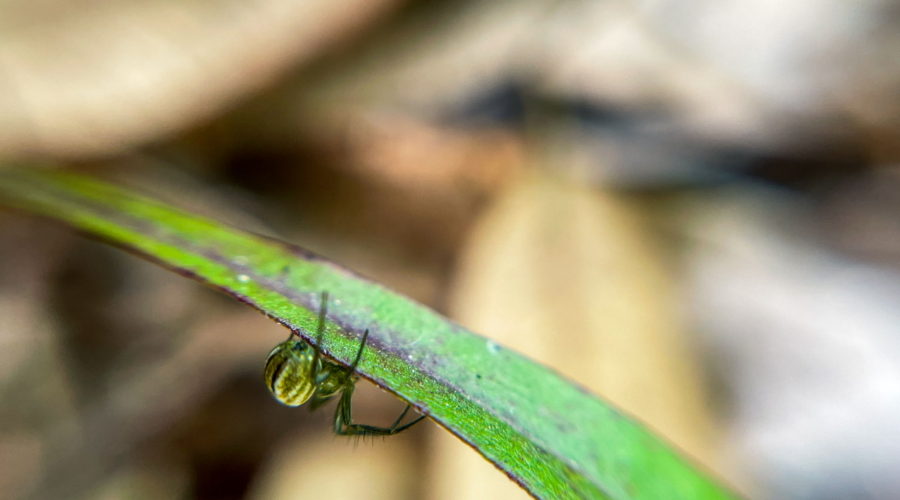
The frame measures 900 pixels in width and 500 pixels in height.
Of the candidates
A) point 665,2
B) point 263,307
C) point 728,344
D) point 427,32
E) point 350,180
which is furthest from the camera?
point 665,2

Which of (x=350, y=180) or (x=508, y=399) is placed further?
(x=350, y=180)

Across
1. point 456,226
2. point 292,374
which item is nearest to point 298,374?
point 292,374

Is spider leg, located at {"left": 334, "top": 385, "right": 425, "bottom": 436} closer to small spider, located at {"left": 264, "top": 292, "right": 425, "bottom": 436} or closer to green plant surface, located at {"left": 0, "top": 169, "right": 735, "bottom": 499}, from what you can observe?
small spider, located at {"left": 264, "top": 292, "right": 425, "bottom": 436}

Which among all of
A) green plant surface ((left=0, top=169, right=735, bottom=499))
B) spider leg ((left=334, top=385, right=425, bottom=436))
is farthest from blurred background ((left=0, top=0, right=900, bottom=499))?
green plant surface ((left=0, top=169, right=735, bottom=499))

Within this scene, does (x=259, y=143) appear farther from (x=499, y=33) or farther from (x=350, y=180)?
(x=499, y=33)

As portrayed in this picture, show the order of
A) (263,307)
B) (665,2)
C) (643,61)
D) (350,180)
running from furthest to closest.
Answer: (665,2) → (643,61) → (350,180) → (263,307)

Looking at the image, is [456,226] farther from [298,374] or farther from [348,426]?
[298,374]

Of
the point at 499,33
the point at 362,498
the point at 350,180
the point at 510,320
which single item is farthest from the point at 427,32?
Result: the point at 362,498
